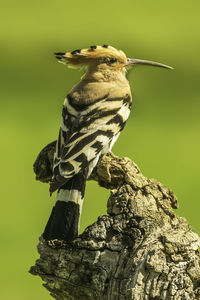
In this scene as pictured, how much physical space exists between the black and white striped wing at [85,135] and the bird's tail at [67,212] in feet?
0.14

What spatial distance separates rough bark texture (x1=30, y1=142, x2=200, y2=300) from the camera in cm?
218

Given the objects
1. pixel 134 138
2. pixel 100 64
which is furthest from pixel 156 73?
pixel 100 64

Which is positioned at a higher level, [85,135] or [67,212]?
[85,135]

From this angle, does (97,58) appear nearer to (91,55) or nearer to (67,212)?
(91,55)

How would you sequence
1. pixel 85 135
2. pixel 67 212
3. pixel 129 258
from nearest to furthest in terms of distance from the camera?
pixel 129 258 < pixel 67 212 < pixel 85 135

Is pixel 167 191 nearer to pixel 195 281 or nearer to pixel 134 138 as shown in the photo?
pixel 195 281

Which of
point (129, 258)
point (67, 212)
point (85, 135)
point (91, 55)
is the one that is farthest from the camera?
point (91, 55)

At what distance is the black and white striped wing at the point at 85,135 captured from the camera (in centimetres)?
263

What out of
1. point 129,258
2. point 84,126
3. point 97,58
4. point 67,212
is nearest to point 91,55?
point 97,58

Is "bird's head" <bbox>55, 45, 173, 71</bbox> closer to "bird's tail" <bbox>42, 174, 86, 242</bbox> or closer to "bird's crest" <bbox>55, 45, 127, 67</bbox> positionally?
"bird's crest" <bbox>55, 45, 127, 67</bbox>

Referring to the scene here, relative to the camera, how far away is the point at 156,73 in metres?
6.35

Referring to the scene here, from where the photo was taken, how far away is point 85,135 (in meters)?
2.79

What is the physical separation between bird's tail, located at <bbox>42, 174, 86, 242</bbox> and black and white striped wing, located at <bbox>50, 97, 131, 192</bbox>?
4cm

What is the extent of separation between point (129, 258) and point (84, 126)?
0.71 meters
